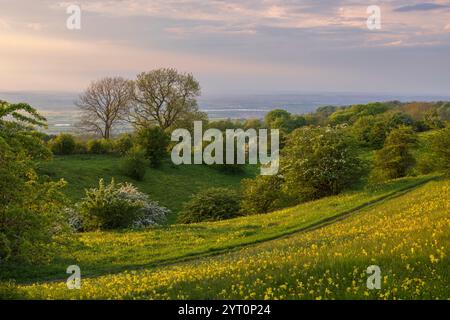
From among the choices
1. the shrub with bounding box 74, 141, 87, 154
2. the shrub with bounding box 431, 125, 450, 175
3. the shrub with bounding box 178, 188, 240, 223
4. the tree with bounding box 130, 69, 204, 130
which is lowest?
the shrub with bounding box 178, 188, 240, 223

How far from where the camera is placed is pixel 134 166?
54.5 meters

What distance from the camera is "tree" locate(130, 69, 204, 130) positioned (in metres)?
81.5

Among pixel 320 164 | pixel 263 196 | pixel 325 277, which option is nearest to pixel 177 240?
pixel 320 164

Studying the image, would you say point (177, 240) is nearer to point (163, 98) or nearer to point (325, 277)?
point (325, 277)

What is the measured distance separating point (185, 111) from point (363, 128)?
3044cm

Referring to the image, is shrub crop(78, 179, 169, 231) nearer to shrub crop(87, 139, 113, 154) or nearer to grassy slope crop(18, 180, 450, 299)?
grassy slope crop(18, 180, 450, 299)

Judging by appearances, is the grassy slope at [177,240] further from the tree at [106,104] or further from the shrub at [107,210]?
the tree at [106,104]

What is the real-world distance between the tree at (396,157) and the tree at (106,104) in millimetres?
47520

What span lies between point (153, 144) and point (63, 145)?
12.9 meters

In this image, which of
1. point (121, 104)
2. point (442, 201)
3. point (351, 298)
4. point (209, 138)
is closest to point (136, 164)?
point (209, 138)

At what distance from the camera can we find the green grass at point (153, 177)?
48.9 meters

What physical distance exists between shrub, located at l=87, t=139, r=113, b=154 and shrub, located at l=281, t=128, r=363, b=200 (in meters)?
36.4

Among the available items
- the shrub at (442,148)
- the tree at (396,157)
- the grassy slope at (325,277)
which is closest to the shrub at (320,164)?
the shrub at (442,148)

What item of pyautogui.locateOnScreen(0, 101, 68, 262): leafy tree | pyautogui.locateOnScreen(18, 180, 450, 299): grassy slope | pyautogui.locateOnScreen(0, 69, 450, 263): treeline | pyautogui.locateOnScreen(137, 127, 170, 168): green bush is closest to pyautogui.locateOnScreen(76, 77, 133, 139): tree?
pyautogui.locateOnScreen(0, 69, 450, 263): treeline
